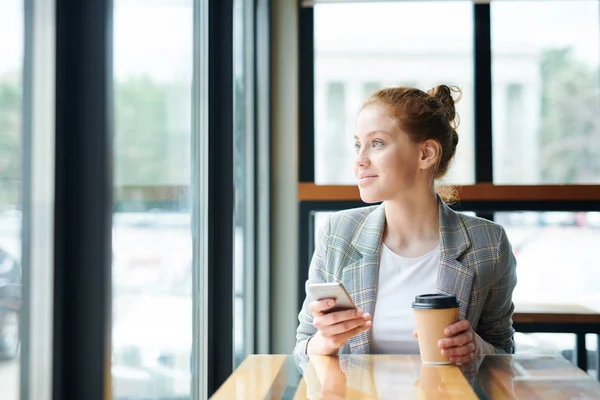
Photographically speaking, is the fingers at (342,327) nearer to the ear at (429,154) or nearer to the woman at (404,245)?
the woman at (404,245)

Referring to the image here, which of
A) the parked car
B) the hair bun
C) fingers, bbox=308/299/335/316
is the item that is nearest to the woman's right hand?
fingers, bbox=308/299/335/316

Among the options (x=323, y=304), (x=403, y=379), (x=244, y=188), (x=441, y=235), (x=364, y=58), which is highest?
(x=364, y=58)

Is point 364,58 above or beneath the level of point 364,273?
above

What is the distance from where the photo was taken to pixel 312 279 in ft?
5.52

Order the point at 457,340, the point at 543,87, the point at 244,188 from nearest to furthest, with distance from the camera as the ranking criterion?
the point at 457,340
the point at 244,188
the point at 543,87

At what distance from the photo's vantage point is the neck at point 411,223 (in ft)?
5.62

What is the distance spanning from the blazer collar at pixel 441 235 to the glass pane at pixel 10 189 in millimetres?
911

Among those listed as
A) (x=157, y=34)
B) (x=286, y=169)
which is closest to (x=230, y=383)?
(x=157, y=34)

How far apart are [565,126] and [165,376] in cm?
210

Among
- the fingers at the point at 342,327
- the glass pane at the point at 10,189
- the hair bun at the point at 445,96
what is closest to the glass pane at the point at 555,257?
the hair bun at the point at 445,96

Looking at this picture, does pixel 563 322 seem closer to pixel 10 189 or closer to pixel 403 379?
pixel 403 379

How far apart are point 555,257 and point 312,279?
1646 millimetres

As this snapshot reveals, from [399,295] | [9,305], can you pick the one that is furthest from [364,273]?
[9,305]

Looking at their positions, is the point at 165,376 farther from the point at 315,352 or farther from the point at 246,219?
the point at 246,219
